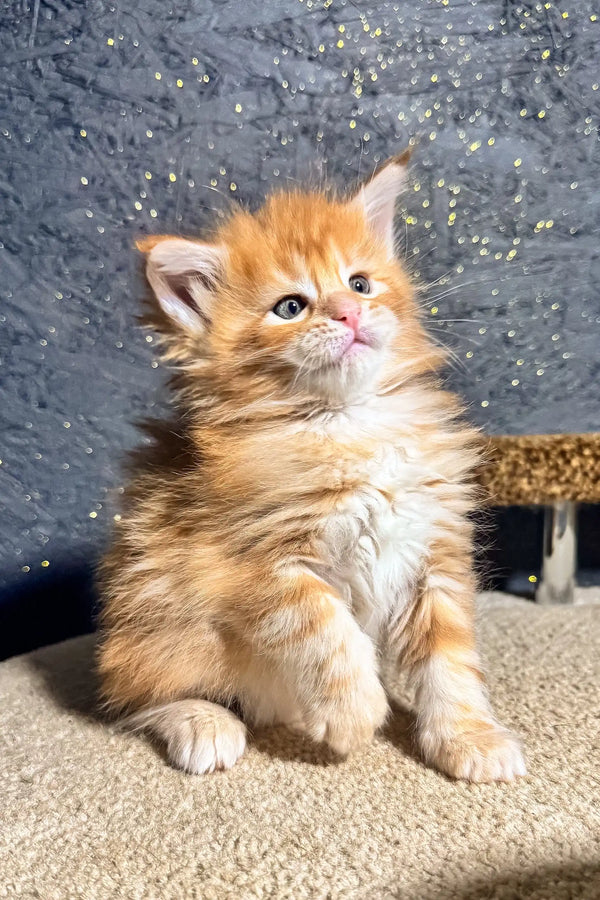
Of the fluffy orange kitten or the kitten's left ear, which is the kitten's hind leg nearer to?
the fluffy orange kitten

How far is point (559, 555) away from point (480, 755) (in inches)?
26.0

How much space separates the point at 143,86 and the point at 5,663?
41.2 inches

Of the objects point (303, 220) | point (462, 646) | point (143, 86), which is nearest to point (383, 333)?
point (303, 220)

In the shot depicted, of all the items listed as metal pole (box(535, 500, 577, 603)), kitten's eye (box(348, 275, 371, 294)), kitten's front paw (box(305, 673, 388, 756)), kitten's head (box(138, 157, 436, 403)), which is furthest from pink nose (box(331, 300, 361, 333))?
metal pole (box(535, 500, 577, 603))

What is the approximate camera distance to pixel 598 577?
5.31 feet

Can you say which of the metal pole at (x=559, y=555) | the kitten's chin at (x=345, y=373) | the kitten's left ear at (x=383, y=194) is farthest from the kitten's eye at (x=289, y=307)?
the metal pole at (x=559, y=555)

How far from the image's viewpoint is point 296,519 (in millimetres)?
898

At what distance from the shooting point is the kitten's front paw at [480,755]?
84 centimetres

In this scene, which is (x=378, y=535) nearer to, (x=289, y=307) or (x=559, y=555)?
(x=289, y=307)

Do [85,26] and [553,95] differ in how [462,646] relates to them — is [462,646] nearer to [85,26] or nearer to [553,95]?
[553,95]

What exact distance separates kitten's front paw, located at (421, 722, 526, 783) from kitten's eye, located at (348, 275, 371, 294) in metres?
0.57

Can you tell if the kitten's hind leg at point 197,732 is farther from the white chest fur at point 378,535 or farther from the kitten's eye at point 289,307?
the kitten's eye at point 289,307

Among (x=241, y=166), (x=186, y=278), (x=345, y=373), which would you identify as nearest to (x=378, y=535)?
(x=345, y=373)

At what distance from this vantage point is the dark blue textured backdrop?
4.47ft
